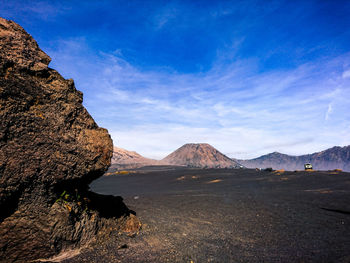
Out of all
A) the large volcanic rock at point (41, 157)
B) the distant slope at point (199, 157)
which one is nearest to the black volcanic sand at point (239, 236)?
the large volcanic rock at point (41, 157)

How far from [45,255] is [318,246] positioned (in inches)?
237

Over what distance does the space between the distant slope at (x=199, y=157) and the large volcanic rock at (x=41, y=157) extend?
122 metres

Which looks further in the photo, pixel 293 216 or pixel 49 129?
pixel 293 216

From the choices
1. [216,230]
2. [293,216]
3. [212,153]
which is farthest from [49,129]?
[212,153]

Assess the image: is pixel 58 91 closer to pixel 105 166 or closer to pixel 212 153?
pixel 105 166

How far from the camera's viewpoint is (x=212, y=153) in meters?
145

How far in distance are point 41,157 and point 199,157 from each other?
136m

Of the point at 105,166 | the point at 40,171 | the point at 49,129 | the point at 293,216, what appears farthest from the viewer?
the point at 293,216

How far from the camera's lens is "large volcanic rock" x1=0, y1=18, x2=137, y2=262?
3611 millimetres

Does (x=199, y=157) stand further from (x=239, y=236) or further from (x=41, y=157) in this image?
(x=41, y=157)

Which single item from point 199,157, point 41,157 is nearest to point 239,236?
point 41,157

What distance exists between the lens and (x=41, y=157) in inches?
157

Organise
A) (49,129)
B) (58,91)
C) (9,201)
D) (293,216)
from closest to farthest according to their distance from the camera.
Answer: (9,201)
(49,129)
(58,91)
(293,216)

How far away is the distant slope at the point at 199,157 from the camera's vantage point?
131 m
